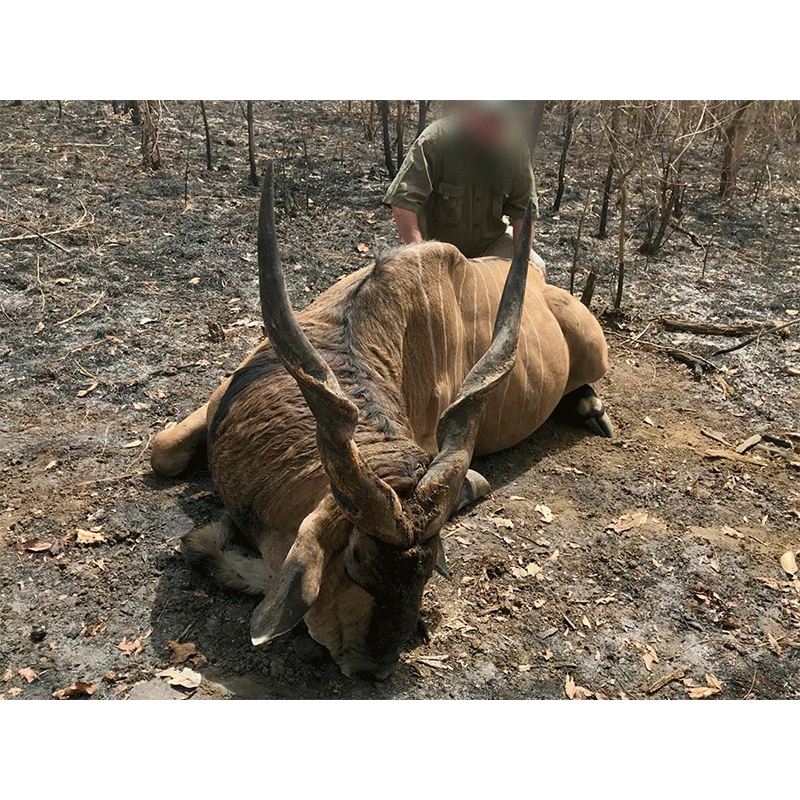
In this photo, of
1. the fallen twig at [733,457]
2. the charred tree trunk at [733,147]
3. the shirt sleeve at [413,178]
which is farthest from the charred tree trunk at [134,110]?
the fallen twig at [733,457]

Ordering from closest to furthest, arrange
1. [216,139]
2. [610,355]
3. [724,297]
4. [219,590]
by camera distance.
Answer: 1. [219,590]
2. [610,355]
3. [724,297]
4. [216,139]

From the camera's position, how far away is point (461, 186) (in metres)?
Answer: 5.70

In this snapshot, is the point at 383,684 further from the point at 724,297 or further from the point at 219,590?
the point at 724,297

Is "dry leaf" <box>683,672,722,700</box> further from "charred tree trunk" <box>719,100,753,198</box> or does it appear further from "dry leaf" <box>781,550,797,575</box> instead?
"charred tree trunk" <box>719,100,753,198</box>

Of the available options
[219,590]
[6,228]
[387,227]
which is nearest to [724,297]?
[387,227]

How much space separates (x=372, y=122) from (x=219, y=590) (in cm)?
758

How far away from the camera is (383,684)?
10.7ft

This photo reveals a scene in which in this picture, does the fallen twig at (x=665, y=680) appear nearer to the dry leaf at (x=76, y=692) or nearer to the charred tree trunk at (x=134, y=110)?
the dry leaf at (x=76, y=692)

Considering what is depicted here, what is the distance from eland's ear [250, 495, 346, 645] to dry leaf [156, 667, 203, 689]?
0.49m

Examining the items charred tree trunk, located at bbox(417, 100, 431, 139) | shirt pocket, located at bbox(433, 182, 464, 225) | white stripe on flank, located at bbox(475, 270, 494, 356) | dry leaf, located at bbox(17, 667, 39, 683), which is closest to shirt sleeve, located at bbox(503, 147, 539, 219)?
shirt pocket, located at bbox(433, 182, 464, 225)

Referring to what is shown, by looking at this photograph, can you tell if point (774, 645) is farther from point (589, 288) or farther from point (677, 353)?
point (589, 288)

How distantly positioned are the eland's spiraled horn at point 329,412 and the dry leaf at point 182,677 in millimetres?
994

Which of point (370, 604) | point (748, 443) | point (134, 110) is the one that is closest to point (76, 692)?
point (370, 604)

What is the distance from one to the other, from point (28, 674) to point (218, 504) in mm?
1252
